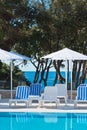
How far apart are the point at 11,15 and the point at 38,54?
14.9 ft

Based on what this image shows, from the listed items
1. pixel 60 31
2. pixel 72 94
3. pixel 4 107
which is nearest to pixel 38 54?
pixel 60 31

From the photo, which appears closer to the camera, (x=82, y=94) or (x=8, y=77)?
(x=82, y=94)

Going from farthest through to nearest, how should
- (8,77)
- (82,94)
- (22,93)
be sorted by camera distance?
(8,77) → (22,93) → (82,94)

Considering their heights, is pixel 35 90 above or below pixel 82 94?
above

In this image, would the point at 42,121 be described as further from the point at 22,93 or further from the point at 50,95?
the point at 22,93

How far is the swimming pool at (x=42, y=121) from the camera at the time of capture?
1225 cm

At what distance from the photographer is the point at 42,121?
524 inches

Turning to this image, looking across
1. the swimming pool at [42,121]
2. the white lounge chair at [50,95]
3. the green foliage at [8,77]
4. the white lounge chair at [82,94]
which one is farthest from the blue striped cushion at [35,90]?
the green foliage at [8,77]

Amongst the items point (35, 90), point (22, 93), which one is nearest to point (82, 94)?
point (35, 90)

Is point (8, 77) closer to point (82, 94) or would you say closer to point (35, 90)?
point (35, 90)

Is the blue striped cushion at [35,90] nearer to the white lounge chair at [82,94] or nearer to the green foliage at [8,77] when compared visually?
the white lounge chair at [82,94]

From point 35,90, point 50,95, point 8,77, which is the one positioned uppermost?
point 8,77

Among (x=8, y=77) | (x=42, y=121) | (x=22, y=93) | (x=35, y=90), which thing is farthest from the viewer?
(x=8, y=77)

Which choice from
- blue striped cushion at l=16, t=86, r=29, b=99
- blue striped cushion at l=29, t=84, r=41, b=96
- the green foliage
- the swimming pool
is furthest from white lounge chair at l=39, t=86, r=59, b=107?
the green foliage
